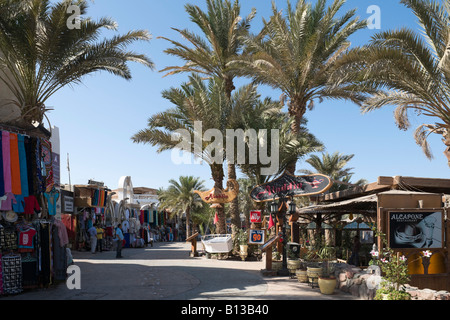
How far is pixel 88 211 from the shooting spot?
23.1m

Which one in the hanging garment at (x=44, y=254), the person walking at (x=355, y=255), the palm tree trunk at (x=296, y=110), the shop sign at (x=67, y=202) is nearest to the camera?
the hanging garment at (x=44, y=254)

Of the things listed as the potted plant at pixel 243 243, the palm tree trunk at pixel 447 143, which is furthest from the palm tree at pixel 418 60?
the potted plant at pixel 243 243

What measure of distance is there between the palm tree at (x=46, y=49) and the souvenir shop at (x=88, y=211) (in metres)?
9.83

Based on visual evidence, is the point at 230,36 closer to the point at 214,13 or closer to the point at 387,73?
the point at 214,13

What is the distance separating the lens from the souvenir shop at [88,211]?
2185 centimetres

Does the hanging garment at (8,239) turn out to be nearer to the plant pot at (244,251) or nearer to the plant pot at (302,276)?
the plant pot at (302,276)

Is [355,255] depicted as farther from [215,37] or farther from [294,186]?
[215,37]

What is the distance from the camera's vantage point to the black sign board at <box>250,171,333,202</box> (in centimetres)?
1290

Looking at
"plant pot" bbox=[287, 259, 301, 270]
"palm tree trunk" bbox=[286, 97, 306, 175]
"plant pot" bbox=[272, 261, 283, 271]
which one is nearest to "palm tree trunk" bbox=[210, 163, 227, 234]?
"palm tree trunk" bbox=[286, 97, 306, 175]

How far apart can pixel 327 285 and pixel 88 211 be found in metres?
17.0

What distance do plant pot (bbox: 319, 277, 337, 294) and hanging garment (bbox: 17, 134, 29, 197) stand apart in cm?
759

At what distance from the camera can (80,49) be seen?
1266cm

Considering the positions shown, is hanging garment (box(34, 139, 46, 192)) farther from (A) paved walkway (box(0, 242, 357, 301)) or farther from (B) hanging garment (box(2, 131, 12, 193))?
(A) paved walkway (box(0, 242, 357, 301))
